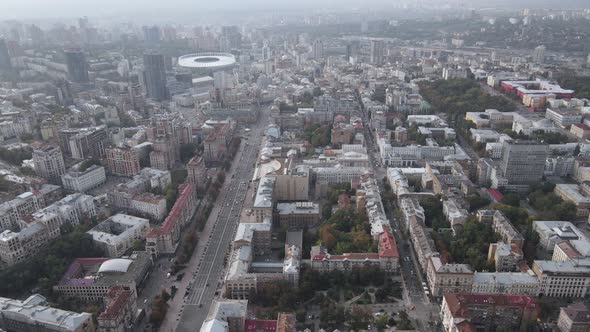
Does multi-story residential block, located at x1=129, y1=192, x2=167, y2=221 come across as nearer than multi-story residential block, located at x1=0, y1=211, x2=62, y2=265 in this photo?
No

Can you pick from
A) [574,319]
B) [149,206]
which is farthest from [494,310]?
[149,206]

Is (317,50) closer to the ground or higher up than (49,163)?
higher up

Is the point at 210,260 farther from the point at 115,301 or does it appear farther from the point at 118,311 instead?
the point at 118,311

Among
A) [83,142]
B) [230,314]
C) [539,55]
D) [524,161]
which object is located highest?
[539,55]

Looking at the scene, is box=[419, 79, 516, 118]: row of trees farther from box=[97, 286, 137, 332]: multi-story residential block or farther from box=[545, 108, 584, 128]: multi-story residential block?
box=[97, 286, 137, 332]: multi-story residential block

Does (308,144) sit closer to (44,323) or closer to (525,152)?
(525,152)

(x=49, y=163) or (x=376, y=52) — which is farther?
(x=376, y=52)

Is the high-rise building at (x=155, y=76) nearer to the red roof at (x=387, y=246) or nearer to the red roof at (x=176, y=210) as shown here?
the red roof at (x=176, y=210)

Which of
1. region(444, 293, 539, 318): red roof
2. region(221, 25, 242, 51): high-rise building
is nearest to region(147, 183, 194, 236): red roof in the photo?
region(444, 293, 539, 318): red roof
